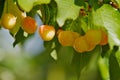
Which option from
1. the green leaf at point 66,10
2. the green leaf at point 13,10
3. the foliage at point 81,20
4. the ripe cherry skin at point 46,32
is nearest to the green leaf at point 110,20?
the foliage at point 81,20

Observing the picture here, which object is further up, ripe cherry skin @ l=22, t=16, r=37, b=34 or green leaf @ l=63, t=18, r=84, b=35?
ripe cherry skin @ l=22, t=16, r=37, b=34

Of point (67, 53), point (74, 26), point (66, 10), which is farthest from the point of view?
point (67, 53)

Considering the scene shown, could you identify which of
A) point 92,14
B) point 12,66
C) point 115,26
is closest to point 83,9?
point 92,14

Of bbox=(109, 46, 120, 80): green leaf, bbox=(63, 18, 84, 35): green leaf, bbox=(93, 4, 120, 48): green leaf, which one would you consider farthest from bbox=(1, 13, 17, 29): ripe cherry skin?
bbox=(109, 46, 120, 80): green leaf

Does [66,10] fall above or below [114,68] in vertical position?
above

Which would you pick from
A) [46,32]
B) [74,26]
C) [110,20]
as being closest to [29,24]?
[46,32]

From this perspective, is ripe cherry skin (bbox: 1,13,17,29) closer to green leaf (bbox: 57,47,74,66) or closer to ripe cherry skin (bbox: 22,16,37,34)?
ripe cherry skin (bbox: 22,16,37,34)

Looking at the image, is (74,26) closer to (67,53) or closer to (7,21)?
(7,21)

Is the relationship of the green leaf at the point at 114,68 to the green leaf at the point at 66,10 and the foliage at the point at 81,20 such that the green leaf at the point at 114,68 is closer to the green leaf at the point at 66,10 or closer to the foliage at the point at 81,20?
the foliage at the point at 81,20
